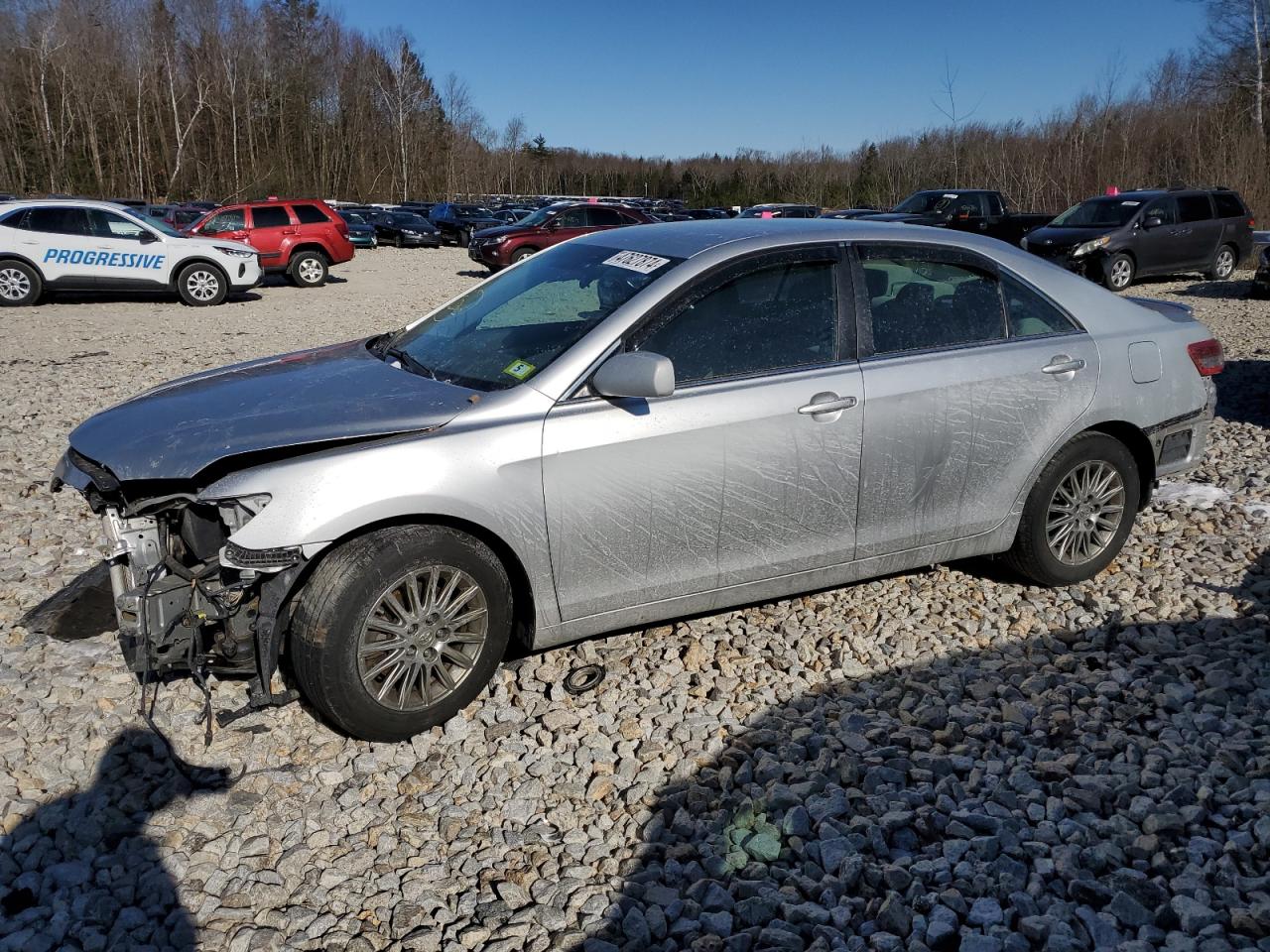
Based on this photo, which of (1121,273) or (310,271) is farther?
(310,271)

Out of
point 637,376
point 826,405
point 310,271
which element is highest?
point 310,271

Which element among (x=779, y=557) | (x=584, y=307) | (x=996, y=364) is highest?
(x=584, y=307)

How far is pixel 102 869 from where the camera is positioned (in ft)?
9.82

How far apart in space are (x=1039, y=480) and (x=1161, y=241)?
16.8 metres

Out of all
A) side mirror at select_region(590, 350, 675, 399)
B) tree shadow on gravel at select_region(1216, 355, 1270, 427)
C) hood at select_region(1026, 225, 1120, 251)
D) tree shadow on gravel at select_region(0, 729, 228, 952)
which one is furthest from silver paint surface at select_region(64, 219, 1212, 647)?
hood at select_region(1026, 225, 1120, 251)

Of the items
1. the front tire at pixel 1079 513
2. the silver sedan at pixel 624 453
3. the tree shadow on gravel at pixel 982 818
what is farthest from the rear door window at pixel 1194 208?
the tree shadow on gravel at pixel 982 818

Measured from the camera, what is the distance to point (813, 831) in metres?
3.15

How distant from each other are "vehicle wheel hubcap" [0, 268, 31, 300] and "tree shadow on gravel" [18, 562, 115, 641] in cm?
1392

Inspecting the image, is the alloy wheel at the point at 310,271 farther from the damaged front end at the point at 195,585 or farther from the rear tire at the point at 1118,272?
the damaged front end at the point at 195,585

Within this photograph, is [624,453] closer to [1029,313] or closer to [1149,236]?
[1029,313]

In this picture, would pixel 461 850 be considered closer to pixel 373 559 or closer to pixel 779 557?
pixel 373 559

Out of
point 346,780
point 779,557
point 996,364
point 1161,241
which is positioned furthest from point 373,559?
point 1161,241

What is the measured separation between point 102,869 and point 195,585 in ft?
2.94

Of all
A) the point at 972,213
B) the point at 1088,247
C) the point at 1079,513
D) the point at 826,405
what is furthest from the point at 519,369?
the point at 972,213
